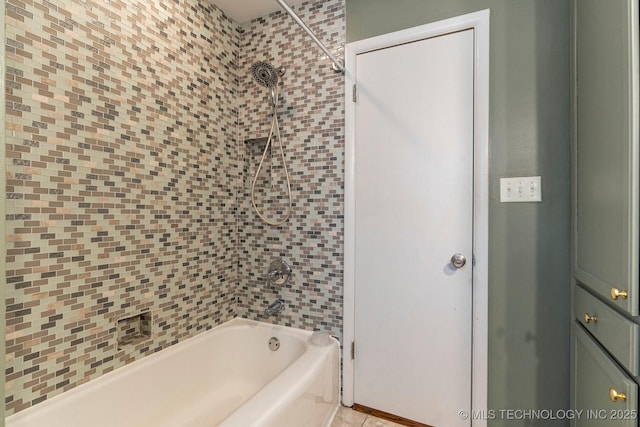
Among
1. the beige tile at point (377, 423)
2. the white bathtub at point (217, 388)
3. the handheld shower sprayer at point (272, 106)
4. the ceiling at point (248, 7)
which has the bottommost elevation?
the beige tile at point (377, 423)

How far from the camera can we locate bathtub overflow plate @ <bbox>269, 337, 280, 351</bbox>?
1745mm

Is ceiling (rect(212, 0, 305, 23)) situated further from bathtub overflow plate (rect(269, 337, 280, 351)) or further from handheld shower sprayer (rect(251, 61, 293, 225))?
bathtub overflow plate (rect(269, 337, 280, 351))

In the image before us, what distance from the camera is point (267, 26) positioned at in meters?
1.92

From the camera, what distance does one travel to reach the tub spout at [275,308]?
69.5 inches

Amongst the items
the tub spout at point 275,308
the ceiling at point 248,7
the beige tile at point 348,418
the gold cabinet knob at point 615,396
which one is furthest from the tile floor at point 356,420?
the ceiling at point 248,7

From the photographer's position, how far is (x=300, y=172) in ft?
5.90

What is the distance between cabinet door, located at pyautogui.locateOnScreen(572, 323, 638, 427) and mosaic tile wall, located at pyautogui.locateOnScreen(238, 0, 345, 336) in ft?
3.47

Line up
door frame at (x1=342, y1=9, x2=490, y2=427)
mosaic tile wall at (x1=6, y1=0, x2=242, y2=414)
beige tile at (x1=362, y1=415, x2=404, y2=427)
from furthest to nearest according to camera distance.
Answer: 1. beige tile at (x1=362, y1=415, x2=404, y2=427)
2. door frame at (x1=342, y1=9, x2=490, y2=427)
3. mosaic tile wall at (x1=6, y1=0, x2=242, y2=414)

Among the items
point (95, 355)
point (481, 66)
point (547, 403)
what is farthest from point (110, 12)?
point (547, 403)

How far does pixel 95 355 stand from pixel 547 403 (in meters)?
1.96

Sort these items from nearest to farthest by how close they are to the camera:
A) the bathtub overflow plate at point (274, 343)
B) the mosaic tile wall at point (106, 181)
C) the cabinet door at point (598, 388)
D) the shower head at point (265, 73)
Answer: the cabinet door at point (598, 388) < the mosaic tile wall at point (106, 181) < the shower head at point (265, 73) < the bathtub overflow plate at point (274, 343)

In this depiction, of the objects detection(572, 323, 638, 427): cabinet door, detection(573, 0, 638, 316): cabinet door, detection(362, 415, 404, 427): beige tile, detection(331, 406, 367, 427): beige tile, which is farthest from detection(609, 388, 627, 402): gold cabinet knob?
detection(331, 406, 367, 427): beige tile

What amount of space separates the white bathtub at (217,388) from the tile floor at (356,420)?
5cm

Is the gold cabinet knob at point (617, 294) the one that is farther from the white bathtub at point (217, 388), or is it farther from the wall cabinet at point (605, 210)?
the white bathtub at point (217, 388)
